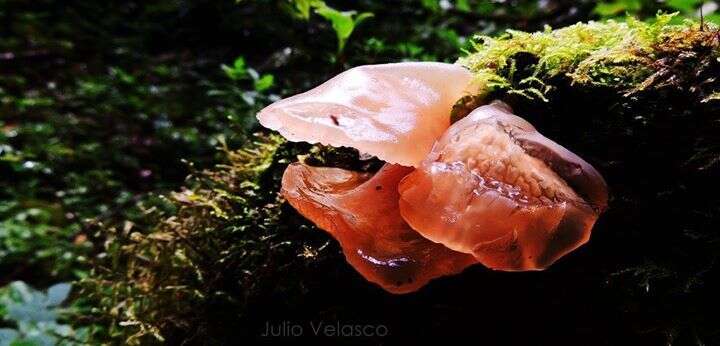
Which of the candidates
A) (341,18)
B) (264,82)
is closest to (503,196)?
(341,18)

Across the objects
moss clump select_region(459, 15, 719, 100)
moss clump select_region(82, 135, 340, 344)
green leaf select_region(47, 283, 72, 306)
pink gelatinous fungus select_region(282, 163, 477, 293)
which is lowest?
green leaf select_region(47, 283, 72, 306)

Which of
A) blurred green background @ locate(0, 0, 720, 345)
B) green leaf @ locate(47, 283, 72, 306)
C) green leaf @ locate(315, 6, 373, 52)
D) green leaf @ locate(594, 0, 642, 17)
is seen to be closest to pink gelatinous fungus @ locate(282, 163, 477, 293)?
green leaf @ locate(315, 6, 373, 52)

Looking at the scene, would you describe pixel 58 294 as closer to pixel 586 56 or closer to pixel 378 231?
pixel 378 231

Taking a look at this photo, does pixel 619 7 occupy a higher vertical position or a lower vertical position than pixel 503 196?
lower

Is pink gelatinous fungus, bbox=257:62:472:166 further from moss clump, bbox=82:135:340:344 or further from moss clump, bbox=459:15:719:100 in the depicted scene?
moss clump, bbox=82:135:340:344

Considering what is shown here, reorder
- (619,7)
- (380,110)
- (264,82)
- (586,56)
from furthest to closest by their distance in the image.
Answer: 1. (619,7)
2. (264,82)
3. (586,56)
4. (380,110)

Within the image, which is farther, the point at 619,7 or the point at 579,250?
the point at 619,7
